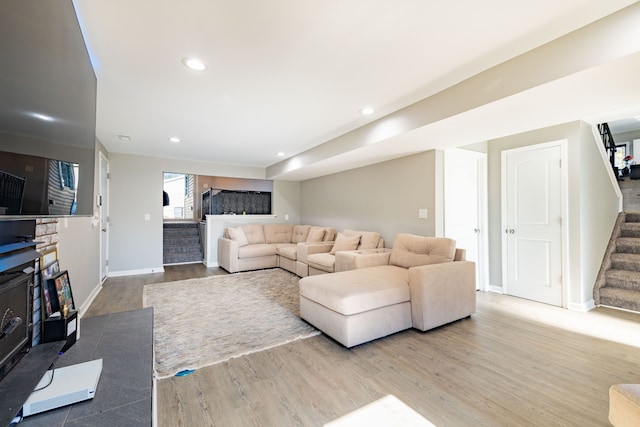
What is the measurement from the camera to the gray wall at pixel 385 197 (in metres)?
3.82

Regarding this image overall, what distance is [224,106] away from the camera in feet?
9.70

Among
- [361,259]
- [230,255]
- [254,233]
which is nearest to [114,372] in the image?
[361,259]

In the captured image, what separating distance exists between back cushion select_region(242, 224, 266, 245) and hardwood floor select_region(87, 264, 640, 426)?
386cm

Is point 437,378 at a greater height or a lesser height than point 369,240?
lesser

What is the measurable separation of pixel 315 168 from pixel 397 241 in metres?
2.23

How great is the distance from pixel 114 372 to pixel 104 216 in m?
4.50

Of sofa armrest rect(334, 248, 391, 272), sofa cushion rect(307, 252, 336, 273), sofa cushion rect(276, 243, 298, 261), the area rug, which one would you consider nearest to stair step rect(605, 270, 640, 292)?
sofa armrest rect(334, 248, 391, 272)

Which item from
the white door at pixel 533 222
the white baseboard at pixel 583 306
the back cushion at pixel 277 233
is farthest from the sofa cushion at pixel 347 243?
the white baseboard at pixel 583 306

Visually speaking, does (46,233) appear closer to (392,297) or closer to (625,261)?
(392,297)

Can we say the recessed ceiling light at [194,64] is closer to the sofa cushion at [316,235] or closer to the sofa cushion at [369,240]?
the sofa cushion at [369,240]

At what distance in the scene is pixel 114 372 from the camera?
124cm

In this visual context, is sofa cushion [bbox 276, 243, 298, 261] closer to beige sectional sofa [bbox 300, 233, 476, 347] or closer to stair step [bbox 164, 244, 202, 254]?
beige sectional sofa [bbox 300, 233, 476, 347]

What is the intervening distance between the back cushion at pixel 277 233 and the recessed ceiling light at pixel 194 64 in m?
4.47

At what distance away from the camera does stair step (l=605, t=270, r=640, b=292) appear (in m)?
3.38
